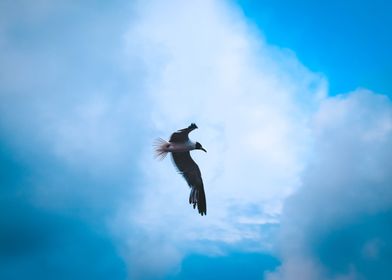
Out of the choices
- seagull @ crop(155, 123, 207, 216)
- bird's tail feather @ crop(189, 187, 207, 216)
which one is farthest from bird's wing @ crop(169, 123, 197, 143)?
bird's tail feather @ crop(189, 187, 207, 216)

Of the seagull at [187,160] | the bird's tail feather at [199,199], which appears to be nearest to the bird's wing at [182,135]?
the seagull at [187,160]

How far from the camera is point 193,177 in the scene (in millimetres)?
18125

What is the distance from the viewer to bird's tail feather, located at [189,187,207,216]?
Result: 18.2m

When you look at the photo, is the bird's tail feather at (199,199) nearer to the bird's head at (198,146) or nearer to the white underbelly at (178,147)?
the bird's head at (198,146)

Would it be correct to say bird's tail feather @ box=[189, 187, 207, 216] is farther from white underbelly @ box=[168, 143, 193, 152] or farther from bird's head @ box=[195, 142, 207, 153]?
white underbelly @ box=[168, 143, 193, 152]

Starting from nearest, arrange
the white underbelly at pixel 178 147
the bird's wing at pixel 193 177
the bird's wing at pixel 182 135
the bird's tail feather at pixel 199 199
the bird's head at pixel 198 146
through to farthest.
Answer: the bird's wing at pixel 182 135, the white underbelly at pixel 178 147, the bird's head at pixel 198 146, the bird's wing at pixel 193 177, the bird's tail feather at pixel 199 199

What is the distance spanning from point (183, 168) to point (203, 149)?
1179 mm

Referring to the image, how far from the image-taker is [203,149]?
17.8m

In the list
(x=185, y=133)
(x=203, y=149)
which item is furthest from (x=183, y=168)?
(x=185, y=133)

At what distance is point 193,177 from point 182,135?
3044 mm

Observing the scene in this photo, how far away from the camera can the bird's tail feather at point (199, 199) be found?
719 inches

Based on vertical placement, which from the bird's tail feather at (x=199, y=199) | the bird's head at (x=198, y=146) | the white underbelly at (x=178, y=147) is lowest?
the bird's tail feather at (x=199, y=199)

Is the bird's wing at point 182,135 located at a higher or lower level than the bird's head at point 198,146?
lower

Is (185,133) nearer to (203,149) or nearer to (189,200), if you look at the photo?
(203,149)
